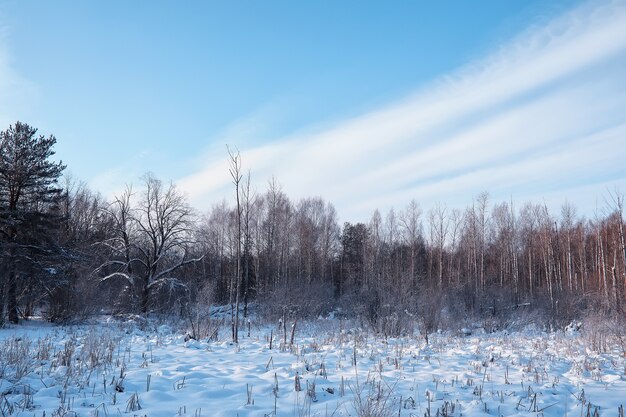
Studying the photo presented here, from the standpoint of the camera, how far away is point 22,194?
2348cm

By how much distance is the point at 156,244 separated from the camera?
100 ft

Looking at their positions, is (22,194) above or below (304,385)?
above

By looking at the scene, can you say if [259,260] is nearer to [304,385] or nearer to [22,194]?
[22,194]

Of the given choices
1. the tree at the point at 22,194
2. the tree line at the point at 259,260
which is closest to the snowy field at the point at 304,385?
the tree line at the point at 259,260

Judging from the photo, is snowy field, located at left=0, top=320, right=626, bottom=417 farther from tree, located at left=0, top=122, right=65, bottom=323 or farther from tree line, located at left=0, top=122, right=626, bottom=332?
tree, located at left=0, top=122, right=65, bottom=323

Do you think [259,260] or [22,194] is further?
[259,260]

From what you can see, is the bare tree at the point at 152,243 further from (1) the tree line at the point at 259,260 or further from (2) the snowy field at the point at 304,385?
(2) the snowy field at the point at 304,385

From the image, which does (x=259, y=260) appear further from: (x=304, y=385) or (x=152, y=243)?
(x=304, y=385)

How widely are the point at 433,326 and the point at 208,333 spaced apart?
8.27 meters

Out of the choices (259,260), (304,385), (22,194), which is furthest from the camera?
(259,260)

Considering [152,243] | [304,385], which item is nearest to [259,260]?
[152,243]

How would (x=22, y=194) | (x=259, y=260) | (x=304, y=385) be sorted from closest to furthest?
(x=304, y=385) → (x=22, y=194) → (x=259, y=260)

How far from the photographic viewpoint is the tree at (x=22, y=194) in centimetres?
2111

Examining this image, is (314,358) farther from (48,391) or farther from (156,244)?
(156,244)
